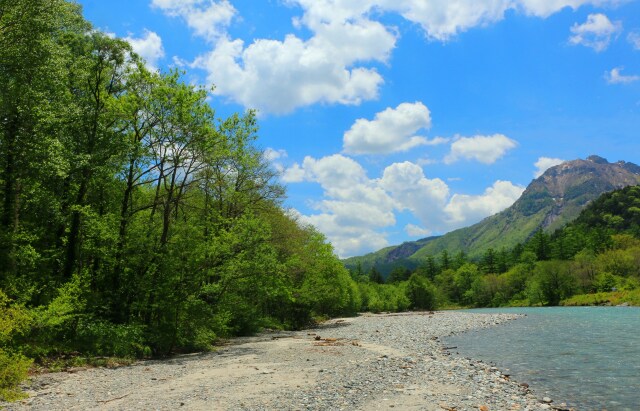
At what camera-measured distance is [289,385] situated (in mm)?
14719

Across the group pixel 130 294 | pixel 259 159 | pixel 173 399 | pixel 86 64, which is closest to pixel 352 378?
pixel 173 399

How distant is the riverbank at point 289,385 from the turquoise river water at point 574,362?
1.52 meters

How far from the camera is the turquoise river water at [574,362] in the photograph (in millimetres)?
14336

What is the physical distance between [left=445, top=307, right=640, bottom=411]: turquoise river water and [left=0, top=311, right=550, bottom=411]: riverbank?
59.7 inches

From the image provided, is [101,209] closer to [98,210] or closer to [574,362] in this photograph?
[98,210]

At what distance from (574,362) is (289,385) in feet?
51.5

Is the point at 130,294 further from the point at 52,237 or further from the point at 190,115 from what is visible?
the point at 190,115

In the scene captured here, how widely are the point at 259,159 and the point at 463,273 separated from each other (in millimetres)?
136408

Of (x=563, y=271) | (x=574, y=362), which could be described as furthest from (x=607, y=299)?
(x=574, y=362)

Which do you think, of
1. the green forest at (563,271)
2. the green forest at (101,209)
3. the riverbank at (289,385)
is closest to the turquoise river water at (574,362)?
the riverbank at (289,385)

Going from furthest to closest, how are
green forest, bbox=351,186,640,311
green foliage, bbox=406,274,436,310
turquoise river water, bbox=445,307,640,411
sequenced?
1. green foliage, bbox=406,274,436,310
2. green forest, bbox=351,186,640,311
3. turquoise river water, bbox=445,307,640,411

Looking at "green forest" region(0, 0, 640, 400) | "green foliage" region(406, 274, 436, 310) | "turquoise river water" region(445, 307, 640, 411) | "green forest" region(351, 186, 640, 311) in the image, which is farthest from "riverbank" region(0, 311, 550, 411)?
"green foliage" region(406, 274, 436, 310)

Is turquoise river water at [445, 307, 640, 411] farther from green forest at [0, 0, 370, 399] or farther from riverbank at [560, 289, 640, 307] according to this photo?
riverbank at [560, 289, 640, 307]

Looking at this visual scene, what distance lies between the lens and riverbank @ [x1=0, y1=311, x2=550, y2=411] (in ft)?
40.5
